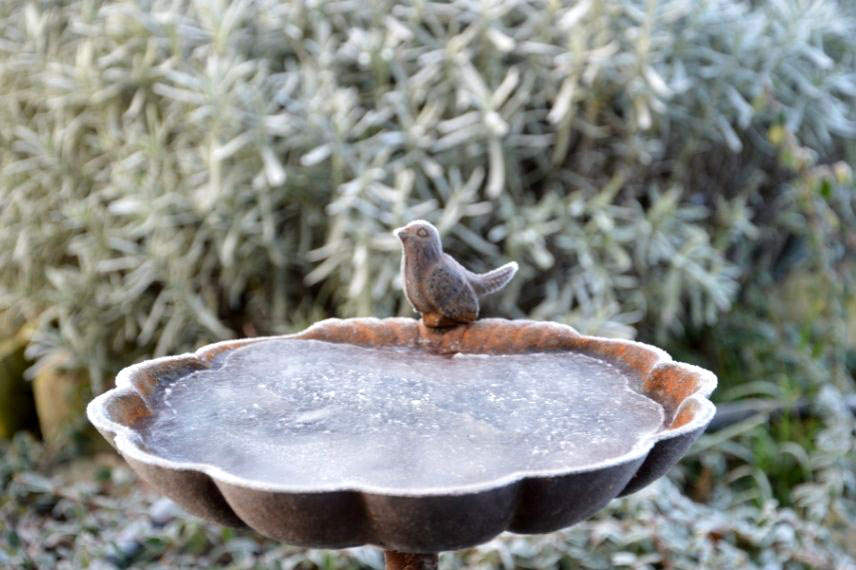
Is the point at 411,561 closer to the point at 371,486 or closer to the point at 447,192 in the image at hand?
the point at 371,486

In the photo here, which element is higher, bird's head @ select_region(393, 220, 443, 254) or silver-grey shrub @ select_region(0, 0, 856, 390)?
bird's head @ select_region(393, 220, 443, 254)

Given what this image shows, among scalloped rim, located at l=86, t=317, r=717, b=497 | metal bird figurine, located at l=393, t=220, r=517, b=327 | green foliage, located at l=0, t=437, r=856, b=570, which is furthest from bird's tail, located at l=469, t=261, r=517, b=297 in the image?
green foliage, located at l=0, t=437, r=856, b=570

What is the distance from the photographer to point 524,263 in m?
2.79

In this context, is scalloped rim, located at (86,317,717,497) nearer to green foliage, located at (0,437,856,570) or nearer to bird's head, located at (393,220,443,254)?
bird's head, located at (393,220,443,254)

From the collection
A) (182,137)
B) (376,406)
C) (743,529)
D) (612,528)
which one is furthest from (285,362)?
(182,137)

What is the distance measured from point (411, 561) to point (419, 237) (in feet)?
1.64

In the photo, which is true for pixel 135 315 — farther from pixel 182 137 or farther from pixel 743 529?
pixel 743 529

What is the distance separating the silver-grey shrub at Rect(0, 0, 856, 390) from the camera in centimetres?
265

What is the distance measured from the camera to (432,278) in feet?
4.94

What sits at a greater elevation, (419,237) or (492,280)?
(419,237)

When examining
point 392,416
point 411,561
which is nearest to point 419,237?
point 392,416

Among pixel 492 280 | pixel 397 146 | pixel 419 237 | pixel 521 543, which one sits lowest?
pixel 521 543

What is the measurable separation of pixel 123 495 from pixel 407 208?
1.33 metres

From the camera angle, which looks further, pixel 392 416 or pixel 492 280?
pixel 492 280
